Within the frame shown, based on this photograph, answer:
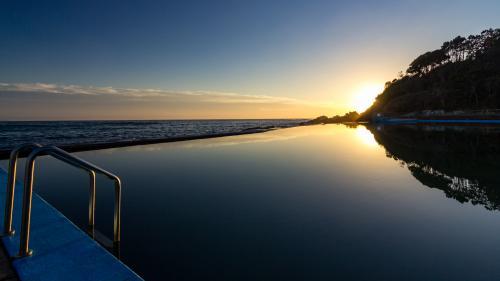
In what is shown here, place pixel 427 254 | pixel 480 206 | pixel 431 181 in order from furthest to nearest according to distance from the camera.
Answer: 1. pixel 431 181
2. pixel 480 206
3. pixel 427 254

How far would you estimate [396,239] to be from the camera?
4246mm

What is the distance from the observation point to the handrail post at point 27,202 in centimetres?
264

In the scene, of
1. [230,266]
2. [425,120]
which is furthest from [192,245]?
[425,120]

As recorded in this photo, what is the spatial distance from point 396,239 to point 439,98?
7175cm

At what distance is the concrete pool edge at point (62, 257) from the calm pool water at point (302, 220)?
26.8 inches

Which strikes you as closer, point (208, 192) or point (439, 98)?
point (208, 192)

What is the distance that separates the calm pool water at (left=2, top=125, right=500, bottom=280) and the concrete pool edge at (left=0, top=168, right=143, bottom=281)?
26.8 inches

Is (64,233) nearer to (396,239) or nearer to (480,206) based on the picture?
(396,239)


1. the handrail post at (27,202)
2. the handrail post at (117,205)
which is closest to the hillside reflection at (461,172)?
the handrail post at (117,205)

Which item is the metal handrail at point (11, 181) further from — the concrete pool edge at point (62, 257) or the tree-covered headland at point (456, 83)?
the tree-covered headland at point (456, 83)

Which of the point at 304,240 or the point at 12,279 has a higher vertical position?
the point at 12,279

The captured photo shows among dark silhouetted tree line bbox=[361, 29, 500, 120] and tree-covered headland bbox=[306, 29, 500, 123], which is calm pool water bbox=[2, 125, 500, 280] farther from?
dark silhouetted tree line bbox=[361, 29, 500, 120]

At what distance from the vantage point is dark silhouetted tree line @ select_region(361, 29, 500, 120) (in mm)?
54969

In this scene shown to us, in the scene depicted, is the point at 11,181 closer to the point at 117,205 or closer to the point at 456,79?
the point at 117,205
